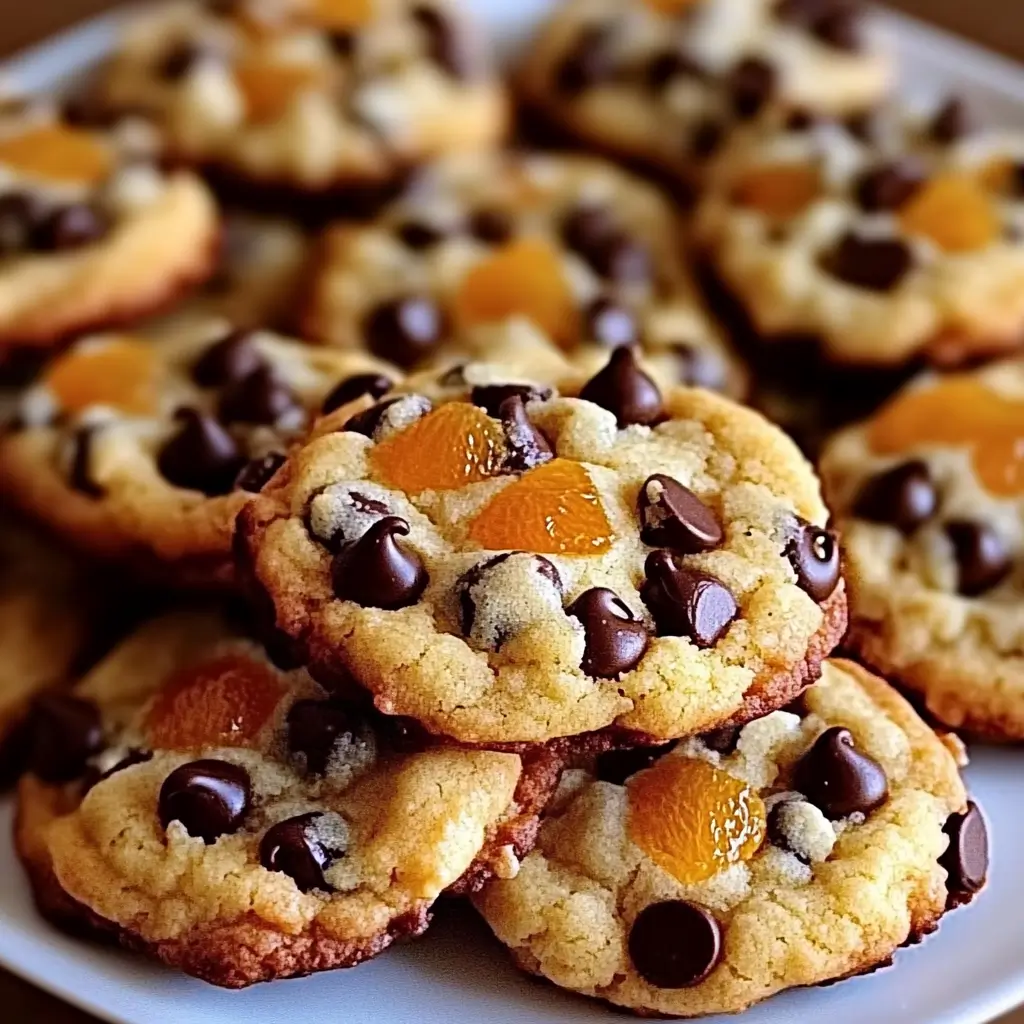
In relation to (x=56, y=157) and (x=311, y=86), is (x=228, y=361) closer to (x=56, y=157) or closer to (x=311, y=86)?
(x=56, y=157)

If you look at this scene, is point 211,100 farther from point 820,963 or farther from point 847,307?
point 820,963

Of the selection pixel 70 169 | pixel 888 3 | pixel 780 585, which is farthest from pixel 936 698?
pixel 888 3

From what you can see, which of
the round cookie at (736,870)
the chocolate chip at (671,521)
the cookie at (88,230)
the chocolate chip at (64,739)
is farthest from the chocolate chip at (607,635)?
the cookie at (88,230)

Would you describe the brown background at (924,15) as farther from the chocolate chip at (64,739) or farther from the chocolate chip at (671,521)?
the chocolate chip at (671,521)

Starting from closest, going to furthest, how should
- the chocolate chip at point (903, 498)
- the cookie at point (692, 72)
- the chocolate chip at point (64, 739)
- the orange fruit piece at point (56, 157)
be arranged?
the chocolate chip at point (64, 739)
the chocolate chip at point (903, 498)
the orange fruit piece at point (56, 157)
the cookie at point (692, 72)

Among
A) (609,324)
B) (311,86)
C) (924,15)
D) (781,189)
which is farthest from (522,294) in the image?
(924,15)

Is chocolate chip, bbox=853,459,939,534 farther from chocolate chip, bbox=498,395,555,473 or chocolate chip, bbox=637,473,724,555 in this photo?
chocolate chip, bbox=498,395,555,473

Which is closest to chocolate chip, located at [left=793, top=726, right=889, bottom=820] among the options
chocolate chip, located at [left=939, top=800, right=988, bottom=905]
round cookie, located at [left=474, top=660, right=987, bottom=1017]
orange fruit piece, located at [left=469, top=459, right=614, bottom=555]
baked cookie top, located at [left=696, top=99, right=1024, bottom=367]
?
round cookie, located at [left=474, top=660, right=987, bottom=1017]
